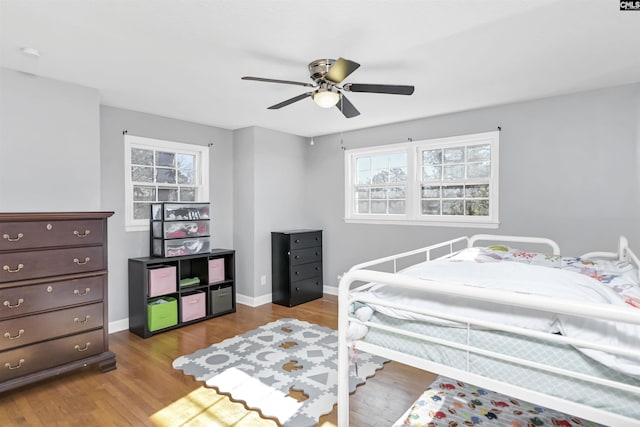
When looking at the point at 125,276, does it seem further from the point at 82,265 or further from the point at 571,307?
the point at 571,307

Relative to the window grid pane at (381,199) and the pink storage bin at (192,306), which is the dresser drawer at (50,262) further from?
the window grid pane at (381,199)

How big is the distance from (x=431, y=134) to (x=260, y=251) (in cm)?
258

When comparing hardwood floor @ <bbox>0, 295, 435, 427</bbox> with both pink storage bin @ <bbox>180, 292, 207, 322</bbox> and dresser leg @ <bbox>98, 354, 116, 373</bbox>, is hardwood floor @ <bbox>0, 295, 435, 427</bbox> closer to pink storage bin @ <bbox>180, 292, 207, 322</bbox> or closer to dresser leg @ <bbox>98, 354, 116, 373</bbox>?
dresser leg @ <bbox>98, 354, 116, 373</bbox>

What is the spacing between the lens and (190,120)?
419cm

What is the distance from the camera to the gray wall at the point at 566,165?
2994 millimetres

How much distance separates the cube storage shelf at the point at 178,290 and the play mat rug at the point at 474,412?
8.48 ft

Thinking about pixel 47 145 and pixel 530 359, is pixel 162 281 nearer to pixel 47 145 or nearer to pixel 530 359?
pixel 47 145

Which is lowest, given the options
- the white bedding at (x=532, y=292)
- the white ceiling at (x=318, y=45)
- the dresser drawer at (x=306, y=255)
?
the dresser drawer at (x=306, y=255)

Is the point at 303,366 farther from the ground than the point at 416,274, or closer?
closer

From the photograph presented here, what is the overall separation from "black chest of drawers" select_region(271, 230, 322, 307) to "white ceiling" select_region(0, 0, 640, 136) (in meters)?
1.90

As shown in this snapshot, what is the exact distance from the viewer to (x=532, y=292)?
4.63 feet

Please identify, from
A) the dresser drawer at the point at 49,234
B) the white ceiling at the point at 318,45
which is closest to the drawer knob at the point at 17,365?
the dresser drawer at the point at 49,234

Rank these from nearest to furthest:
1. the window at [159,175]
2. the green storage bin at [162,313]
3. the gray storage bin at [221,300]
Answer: the green storage bin at [162,313]
the window at [159,175]
the gray storage bin at [221,300]

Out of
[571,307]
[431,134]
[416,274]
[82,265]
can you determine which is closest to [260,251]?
[82,265]
